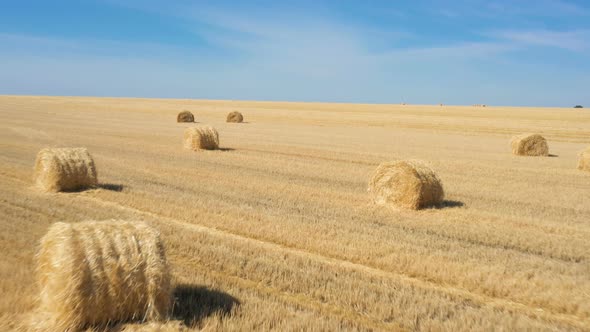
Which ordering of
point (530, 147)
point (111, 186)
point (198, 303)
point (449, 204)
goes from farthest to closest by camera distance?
point (530, 147), point (111, 186), point (449, 204), point (198, 303)

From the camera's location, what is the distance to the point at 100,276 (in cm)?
447

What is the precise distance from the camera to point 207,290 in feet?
18.2

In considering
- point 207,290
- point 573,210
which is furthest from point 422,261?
point 573,210

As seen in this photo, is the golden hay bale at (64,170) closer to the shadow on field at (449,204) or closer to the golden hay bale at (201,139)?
the shadow on field at (449,204)

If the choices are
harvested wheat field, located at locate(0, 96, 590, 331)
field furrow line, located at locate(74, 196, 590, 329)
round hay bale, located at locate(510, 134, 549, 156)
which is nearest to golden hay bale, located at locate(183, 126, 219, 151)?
harvested wheat field, located at locate(0, 96, 590, 331)

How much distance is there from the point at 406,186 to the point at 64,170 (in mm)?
7266

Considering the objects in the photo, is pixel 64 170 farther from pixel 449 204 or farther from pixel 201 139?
pixel 201 139

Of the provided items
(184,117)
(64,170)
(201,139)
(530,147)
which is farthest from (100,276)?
(184,117)

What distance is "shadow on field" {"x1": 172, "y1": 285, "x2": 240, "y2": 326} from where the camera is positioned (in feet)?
16.1

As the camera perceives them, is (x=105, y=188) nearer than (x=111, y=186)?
Yes

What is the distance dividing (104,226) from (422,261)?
4135 millimetres

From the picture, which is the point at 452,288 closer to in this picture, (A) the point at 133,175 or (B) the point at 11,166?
(A) the point at 133,175

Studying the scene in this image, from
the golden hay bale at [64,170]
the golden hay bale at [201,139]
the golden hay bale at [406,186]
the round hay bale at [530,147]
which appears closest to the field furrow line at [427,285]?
the golden hay bale at [64,170]

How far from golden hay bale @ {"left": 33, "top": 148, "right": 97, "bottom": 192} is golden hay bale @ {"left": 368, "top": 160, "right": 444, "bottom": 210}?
6.32 metres
